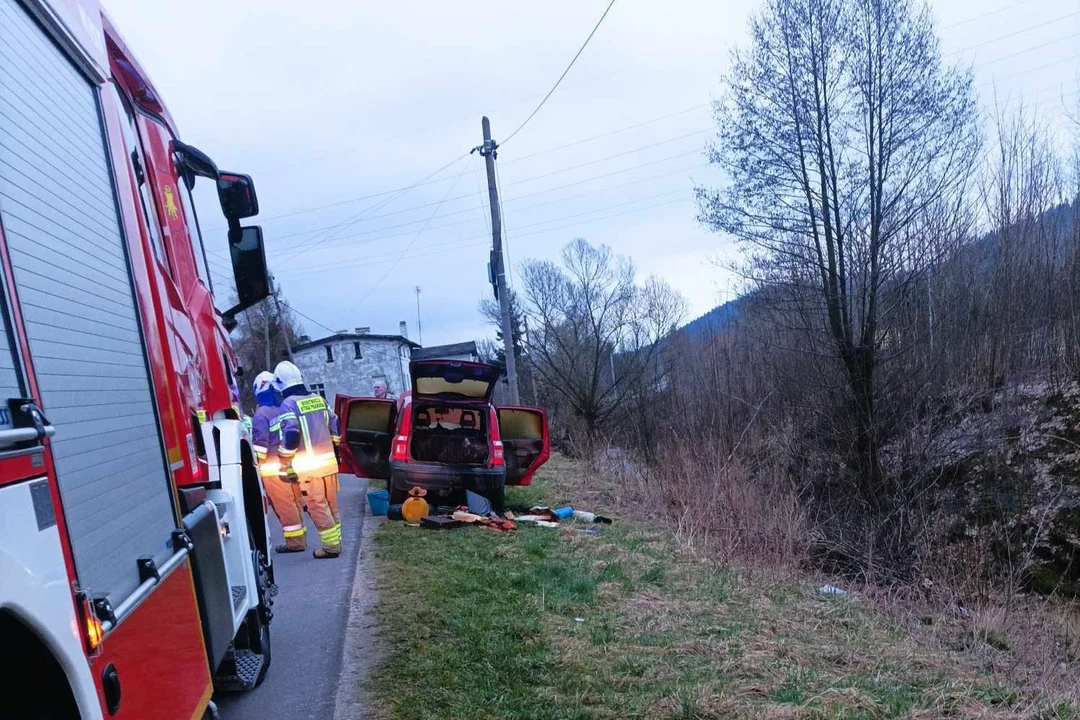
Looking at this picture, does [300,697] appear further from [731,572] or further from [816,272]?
[816,272]

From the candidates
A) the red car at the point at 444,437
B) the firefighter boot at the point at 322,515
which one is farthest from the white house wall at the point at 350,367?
the firefighter boot at the point at 322,515

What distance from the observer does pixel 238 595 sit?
4.07 metres

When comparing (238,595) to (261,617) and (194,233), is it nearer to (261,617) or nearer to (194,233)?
(261,617)

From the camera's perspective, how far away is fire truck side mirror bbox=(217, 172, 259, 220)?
516cm

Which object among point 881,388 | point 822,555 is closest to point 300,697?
point 822,555

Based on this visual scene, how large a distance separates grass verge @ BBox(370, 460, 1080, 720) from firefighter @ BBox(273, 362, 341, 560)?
2.76ft

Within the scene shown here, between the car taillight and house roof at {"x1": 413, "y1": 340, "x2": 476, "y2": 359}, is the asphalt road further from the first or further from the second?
house roof at {"x1": 413, "y1": 340, "x2": 476, "y2": 359}

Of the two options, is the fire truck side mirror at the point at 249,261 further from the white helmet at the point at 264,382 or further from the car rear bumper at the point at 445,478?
the car rear bumper at the point at 445,478

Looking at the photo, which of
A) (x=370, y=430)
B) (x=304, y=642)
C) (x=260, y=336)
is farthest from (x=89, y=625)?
(x=260, y=336)

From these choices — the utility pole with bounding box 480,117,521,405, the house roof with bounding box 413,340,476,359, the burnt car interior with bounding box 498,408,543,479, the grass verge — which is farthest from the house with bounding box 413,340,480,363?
the grass verge

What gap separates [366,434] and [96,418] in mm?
9472

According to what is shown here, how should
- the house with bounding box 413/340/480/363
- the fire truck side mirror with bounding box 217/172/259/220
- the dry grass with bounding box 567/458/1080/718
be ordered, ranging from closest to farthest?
the dry grass with bounding box 567/458/1080/718 → the fire truck side mirror with bounding box 217/172/259/220 → the house with bounding box 413/340/480/363

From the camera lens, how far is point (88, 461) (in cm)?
216

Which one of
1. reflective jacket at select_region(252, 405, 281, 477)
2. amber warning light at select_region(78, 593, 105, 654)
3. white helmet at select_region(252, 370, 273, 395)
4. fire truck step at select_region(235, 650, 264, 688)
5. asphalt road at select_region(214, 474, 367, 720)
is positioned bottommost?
asphalt road at select_region(214, 474, 367, 720)
